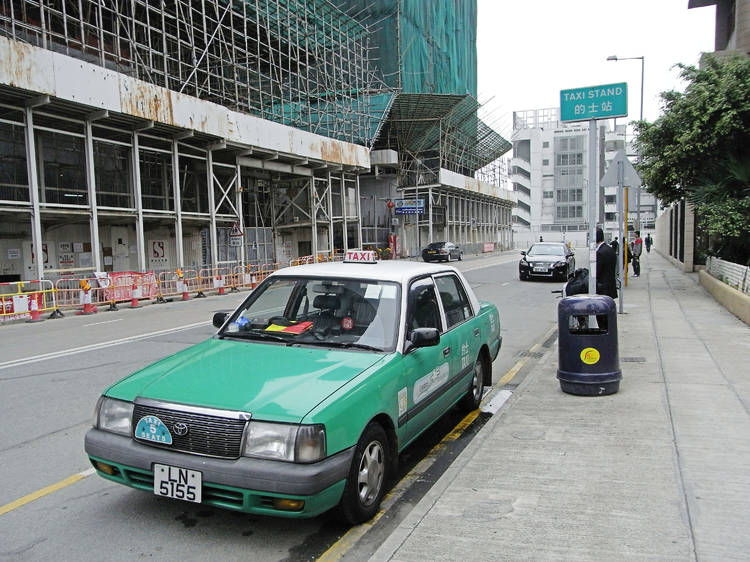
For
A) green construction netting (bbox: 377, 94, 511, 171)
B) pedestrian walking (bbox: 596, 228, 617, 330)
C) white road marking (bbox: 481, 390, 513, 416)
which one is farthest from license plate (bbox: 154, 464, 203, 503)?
green construction netting (bbox: 377, 94, 511, 171)

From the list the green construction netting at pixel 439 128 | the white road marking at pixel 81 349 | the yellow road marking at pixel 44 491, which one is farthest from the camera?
the green construction netting at pixel 439 128

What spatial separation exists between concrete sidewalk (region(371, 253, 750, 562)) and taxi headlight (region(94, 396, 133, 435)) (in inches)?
65.4

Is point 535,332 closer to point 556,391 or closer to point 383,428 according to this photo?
point 556,391

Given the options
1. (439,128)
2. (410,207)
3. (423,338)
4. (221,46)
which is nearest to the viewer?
(423,338)

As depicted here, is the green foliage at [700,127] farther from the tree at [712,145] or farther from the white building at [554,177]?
the white building at [554,177]

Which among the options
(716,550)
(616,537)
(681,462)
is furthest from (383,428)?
(681,462)

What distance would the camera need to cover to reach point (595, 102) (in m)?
9.02

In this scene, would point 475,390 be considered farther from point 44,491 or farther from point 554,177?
point 554,177

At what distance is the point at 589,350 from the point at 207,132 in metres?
20.8

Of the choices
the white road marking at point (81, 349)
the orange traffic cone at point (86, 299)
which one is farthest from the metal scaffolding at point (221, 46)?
the white road marking at point (81, 349)

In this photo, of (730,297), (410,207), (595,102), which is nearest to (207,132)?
(595,102)

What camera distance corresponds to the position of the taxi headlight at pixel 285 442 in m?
3.16

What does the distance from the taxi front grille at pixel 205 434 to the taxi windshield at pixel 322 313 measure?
117 cm

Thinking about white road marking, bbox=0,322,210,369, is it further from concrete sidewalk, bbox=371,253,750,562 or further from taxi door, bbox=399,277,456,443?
concrete sidewalk, bbox=371,253,750,562
